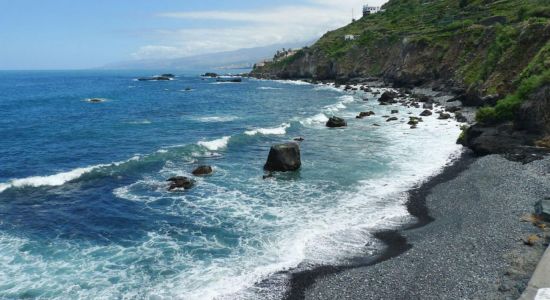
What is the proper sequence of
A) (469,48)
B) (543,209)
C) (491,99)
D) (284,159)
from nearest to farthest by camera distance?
1. (543,209)
2. (284,159)
3. (491,99)
4. (469,48)

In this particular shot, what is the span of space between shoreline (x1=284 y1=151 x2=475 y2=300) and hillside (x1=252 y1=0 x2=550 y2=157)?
11.8 meters

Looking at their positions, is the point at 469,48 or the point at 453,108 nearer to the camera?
the point at 453,108

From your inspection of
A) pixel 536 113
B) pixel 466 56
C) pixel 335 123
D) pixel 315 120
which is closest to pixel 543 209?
pixel 536 113

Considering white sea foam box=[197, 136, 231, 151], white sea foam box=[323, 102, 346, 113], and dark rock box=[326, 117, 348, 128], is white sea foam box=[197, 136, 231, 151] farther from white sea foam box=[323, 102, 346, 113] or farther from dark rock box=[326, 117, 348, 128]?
white sea foam box=[323, 102, 346, 113]

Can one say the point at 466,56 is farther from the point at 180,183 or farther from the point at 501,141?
the point at 180,183

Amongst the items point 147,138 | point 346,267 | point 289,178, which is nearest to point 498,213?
point 346,267

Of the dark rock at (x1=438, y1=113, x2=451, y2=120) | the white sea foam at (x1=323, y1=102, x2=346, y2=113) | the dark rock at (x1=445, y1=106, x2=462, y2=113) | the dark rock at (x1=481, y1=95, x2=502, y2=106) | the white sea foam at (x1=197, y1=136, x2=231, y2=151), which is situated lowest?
the white sea foam at (x1=197, y1=136, x2=231, y2=151)

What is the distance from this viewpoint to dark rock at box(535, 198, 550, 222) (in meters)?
22.9

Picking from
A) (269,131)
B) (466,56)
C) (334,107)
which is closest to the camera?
(269,131)

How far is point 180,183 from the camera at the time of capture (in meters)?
34.4

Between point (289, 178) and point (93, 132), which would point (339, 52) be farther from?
point (289, 178)

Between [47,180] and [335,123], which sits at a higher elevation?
[335,123]

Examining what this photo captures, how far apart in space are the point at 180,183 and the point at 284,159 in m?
10.2

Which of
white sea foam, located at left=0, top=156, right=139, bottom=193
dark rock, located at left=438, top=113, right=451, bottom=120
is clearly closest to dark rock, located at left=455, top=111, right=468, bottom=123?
dark rock, located at left=438, top=113, right=451, bottom=120
